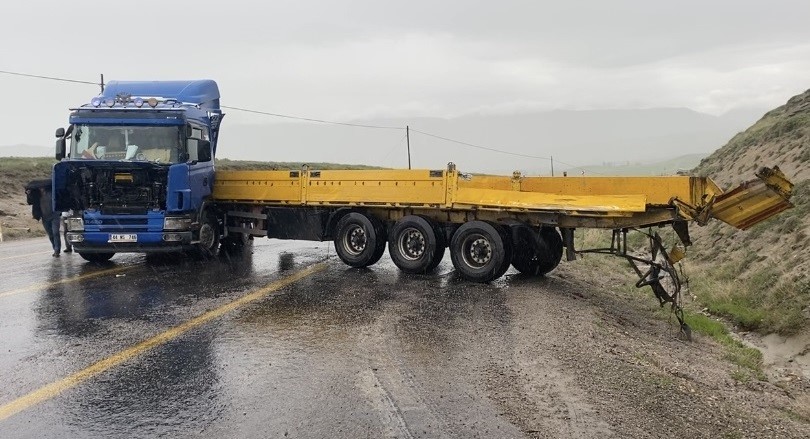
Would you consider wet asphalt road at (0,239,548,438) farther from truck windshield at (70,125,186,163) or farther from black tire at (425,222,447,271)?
truck windshield at (70,125,186,163)

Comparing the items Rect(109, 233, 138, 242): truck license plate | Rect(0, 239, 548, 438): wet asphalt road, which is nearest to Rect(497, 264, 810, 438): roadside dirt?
Rect(0, 239, 548, 438): wet asphalt road

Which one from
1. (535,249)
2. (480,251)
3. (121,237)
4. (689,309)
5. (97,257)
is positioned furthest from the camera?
(97,257)

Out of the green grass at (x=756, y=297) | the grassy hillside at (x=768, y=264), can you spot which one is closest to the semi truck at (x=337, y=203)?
the green grass at (x=756, y=297)

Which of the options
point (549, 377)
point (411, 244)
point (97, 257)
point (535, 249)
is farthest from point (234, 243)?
point (549, 377)

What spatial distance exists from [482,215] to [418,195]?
1.20 meters

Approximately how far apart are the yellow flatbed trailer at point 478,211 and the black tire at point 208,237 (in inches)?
19.4

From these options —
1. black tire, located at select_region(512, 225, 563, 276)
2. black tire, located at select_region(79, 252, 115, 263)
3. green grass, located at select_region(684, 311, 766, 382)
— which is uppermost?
black tire, located at select_region(512, 225, 563, 276)

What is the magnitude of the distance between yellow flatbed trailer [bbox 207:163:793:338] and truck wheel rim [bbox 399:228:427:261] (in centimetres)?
2

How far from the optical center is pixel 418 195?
10.1 meters

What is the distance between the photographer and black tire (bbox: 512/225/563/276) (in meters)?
9.57

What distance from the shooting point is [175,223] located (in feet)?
35.0

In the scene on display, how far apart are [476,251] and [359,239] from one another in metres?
2.47

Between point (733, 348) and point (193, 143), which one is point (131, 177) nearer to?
point (193, 143)

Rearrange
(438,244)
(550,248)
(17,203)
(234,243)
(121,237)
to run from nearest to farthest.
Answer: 1. (550,248)
2. (438,244)
3. (121,237)
4. (234,243)
5. (17,203)
